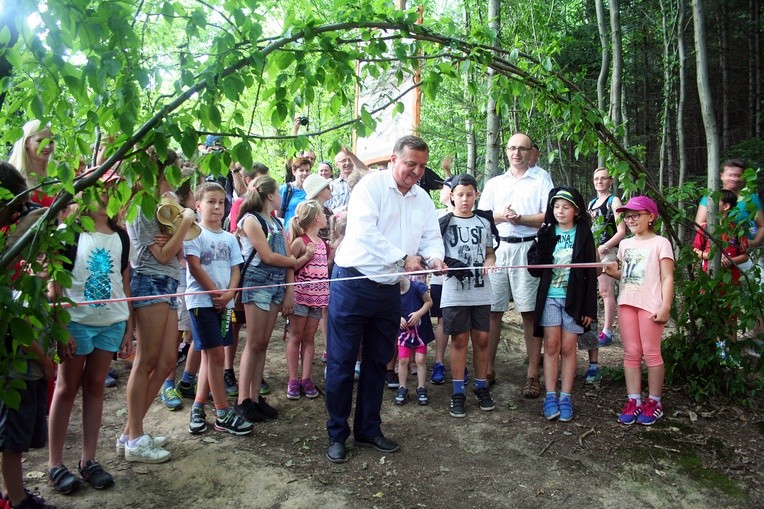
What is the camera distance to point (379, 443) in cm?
397

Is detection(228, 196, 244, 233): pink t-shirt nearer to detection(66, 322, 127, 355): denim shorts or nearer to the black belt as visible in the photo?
detection(66, 322, 127, 355): denim shorts

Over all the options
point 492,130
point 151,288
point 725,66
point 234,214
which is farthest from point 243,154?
point 725,66

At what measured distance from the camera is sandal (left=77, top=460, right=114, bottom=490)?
10.9 ft

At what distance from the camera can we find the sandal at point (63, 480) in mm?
3229

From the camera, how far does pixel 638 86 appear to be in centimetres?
1530

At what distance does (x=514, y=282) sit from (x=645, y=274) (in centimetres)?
111

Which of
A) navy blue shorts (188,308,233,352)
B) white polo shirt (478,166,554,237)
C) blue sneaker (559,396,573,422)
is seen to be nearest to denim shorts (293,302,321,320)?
navy blue shorts (188,308,233,352)

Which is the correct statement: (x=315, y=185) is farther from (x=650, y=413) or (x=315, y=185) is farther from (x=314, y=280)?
(x=650, y=413)

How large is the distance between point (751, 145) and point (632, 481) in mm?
8857

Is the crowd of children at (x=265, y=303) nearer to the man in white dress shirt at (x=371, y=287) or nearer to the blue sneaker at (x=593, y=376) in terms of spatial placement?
the blue sneaker at (x=593, y=376)

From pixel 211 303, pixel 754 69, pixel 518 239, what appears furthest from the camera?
pixel 754 69

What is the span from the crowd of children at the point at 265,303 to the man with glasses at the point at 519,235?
23cm

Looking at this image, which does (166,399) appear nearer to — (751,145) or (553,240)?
(553,240)

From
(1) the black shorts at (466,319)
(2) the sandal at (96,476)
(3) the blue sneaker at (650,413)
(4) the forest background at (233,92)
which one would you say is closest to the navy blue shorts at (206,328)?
(2) the sandal at (96,476)
